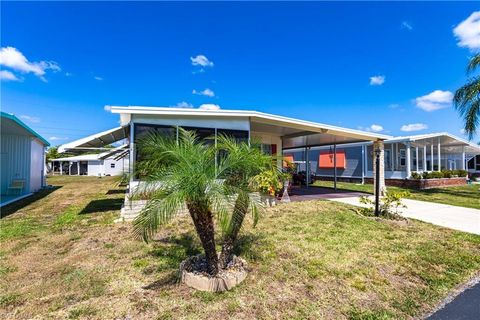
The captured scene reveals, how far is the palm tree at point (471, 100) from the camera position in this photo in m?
13.1

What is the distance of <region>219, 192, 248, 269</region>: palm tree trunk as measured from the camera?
3.22 meters

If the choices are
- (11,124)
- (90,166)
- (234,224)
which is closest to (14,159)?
(11,124)

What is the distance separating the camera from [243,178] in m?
3.63

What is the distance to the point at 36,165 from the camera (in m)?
15.6

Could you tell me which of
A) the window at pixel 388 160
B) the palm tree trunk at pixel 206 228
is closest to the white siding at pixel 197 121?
the palm tree trunk at pixel 206 228


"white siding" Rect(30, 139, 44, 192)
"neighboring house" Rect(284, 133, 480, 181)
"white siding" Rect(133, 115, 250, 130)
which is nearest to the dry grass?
"white siding" Rect(133, 115, 250, 130)

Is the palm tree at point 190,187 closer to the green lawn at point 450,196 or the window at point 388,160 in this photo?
the green lawn at point 450,196

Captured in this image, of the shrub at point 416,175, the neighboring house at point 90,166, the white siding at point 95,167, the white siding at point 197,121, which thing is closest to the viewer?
the white siding at point 197,121

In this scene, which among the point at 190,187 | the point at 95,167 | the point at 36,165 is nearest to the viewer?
the point at 190,187

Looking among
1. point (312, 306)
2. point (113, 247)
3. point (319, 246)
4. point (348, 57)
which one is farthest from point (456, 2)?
point (113, 247)

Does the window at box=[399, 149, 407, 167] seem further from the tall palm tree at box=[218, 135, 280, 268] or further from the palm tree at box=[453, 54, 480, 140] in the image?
the tall palm tree at box=[218, 135, 280, 268]

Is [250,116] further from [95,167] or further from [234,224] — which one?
[95,167]

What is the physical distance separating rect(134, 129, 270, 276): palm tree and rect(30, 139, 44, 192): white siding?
579 inches

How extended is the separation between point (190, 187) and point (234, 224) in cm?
104
